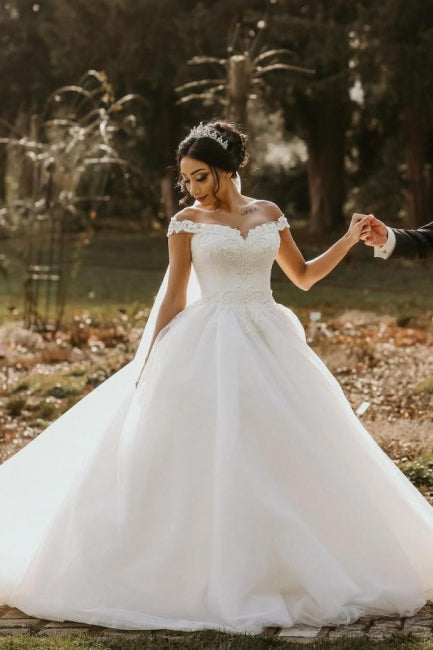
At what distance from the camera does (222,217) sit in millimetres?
5270

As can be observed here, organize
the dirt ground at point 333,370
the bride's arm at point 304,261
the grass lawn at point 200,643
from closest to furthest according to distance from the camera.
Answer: the grass lawn at point 200,643 → the bride's arm at point 304,261 → the dirt ground at point 333,370

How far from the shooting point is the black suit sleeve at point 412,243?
5.64 metres

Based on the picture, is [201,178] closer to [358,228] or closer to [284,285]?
[358,228]

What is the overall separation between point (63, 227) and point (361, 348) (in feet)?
14.8

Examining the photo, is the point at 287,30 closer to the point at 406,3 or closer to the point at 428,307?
the point at 406,3

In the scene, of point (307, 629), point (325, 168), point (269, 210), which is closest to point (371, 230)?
point (269, 210)

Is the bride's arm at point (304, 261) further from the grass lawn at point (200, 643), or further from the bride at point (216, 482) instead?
the grass lawn at point (200, 643)

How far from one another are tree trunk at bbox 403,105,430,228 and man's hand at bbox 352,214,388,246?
20.5 meters

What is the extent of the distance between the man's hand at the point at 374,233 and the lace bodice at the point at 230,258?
0.61 m

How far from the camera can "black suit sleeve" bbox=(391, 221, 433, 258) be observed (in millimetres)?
5645

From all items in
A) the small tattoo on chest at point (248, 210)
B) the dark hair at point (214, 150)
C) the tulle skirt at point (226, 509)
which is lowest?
the tulle skirt at point (226, 509)

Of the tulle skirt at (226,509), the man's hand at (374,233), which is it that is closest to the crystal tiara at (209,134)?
the tulle skirt at (226,509)

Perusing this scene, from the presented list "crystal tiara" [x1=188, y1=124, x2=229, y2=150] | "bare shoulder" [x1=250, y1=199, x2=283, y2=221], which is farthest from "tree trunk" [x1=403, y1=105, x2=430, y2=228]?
"crystal tiara" [x1=188, y1=124, x2=229, y2=150]

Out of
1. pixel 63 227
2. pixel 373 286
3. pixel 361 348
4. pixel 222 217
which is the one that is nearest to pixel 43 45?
pixel 373 286
